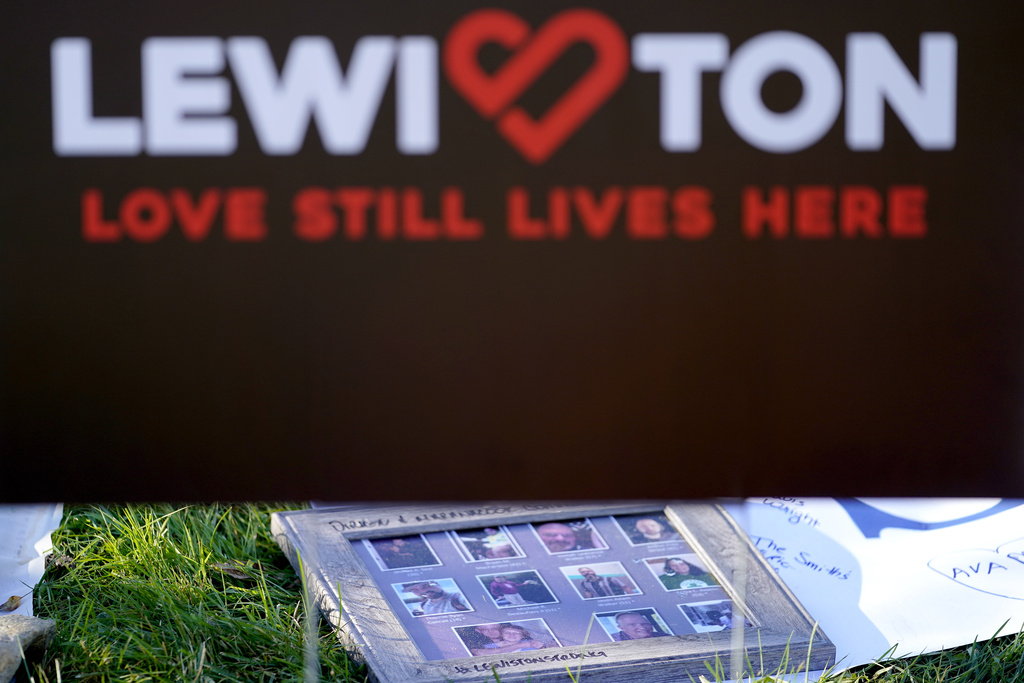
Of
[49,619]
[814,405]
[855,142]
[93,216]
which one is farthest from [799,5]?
[49,619]

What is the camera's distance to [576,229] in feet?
3.50

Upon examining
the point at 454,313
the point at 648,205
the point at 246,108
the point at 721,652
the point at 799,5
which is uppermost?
the point at 799,5

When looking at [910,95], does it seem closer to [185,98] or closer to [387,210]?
[387,210]

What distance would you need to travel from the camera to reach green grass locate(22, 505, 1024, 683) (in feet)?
4.79

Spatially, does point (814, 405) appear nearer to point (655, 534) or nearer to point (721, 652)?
point (721, 652)

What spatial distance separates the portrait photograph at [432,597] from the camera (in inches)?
57.7

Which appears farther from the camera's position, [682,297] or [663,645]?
[663,645]

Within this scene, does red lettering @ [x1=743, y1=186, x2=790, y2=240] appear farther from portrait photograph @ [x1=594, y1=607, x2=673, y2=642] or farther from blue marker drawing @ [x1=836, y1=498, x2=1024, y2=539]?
blue marker drawing @ [x1=836, y1=498, x2=1024, y2=539]

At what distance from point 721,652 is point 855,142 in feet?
2.54

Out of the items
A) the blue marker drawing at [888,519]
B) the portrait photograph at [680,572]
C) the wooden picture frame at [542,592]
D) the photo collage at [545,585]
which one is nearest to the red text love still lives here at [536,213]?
the wooden picture frame at [542,592]

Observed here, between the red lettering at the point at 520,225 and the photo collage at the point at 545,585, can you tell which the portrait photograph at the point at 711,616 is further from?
the red lettering at the point at 520,225

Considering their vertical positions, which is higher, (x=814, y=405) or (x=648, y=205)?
(x=648, y=205)

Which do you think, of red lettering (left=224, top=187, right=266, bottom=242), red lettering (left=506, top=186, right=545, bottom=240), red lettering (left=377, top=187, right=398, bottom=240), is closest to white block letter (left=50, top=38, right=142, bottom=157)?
red lettering (left=224, top=187, right=266, bottom=242)

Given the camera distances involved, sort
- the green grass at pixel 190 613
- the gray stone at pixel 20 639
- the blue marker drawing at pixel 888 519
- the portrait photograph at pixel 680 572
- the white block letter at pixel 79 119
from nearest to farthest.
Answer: the white block letter at pixel 79 119 < the gray stone at pixel 20 639 < the green grass at pixel 190 613 < the portrait photograph at pixel 680 572 < the blue marker drawing at pixel 888 519
